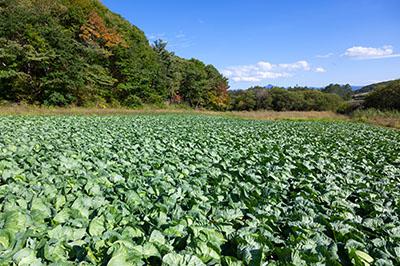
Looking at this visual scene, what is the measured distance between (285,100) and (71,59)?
58.3 metres

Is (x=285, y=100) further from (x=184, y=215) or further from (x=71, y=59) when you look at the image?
(x=184, y=215)

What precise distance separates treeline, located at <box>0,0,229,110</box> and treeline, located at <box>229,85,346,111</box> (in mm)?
32490

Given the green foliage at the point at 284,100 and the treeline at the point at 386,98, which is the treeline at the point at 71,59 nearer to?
the green foliage at the point at 284,100

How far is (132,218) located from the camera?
3.24m

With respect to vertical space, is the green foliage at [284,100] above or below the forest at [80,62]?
below

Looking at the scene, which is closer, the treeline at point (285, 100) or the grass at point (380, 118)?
the grass at point (380, 118)

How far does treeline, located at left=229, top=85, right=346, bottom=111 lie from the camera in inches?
2936

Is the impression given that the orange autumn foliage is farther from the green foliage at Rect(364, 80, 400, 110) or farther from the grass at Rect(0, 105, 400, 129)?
the green foliage at Rect(364, 80, 400, 110)

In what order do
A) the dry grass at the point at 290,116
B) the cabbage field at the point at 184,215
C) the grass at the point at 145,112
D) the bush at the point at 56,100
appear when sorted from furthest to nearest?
the dry grass at the point at 290,116 → the bush at the point at 56,100 → the grass at the point at 145,112 → the cabbage field at the point at 184,215

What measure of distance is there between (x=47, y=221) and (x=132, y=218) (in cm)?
86

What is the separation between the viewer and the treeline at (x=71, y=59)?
97.1 ft

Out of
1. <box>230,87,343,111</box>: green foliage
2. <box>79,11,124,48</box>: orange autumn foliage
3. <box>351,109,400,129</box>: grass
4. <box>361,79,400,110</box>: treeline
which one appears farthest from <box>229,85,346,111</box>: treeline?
<box>79,11,124,48</box>: orange autumn foliage

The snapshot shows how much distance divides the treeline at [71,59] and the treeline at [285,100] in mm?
32490

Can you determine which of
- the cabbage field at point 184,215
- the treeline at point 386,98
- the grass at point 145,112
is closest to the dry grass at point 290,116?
the grass at point 145,112
